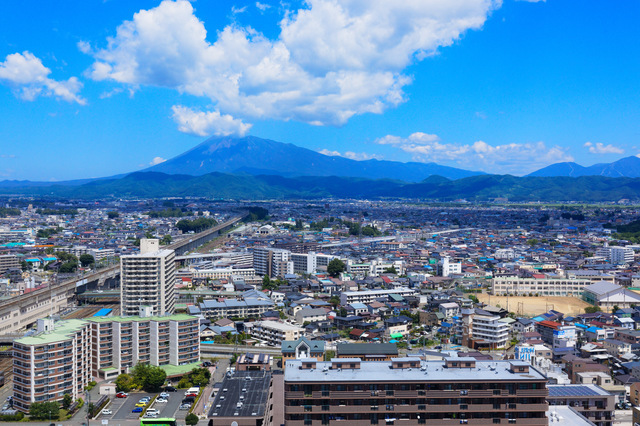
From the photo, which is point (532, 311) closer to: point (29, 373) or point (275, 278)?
point (275, 278)

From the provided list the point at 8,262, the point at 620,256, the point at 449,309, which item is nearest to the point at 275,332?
the point at 449,309

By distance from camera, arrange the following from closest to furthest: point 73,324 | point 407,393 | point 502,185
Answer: point 407,393
point 73,324
point 502,185

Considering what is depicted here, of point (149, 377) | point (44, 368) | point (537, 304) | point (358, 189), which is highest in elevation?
point (358, 189)

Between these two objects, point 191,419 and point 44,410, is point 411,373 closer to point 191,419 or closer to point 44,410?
point 191,419

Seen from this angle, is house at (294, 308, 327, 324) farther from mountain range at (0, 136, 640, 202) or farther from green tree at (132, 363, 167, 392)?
mountain range at (0, 136, 640, 202)

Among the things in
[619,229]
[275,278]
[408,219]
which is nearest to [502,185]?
[408,219]

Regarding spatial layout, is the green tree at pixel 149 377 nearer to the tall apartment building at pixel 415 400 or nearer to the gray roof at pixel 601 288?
the tall apartment building at pixel 415 400
